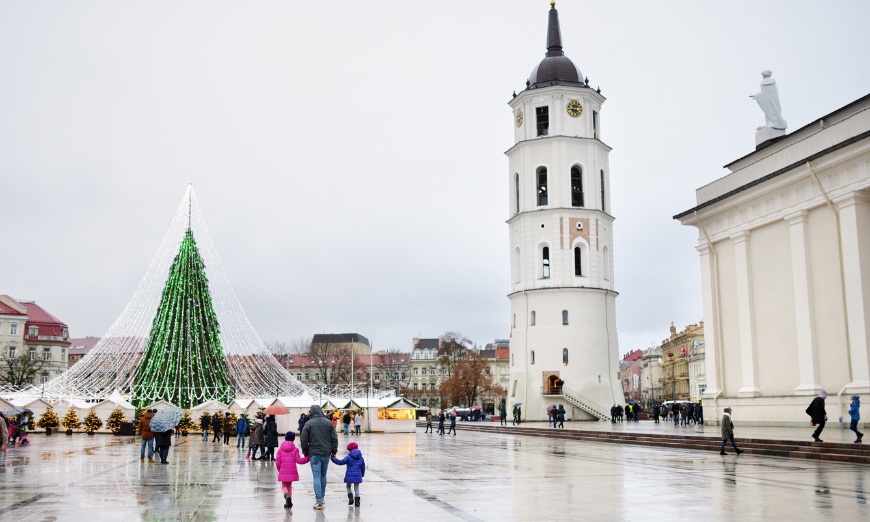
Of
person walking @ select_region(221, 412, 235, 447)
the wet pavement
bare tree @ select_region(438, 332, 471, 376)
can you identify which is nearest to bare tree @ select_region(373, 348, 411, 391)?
bare tree @ select_region(438, 332, 471, 376)

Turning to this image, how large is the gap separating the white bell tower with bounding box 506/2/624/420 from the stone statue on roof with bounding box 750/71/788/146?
19.6 metres

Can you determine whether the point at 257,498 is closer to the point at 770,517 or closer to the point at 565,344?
the point at 770,517

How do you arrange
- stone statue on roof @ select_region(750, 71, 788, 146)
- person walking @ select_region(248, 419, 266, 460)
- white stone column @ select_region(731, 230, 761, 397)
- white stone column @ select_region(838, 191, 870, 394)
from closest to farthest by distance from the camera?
1. person walking @ select_region(248, 419, 266, 460)
2. white stone column @ select_region(838, 191, 870, 394)
3. white stone column @ select_region(731, 230, 761, 397)
4. stone statue on roof @ select_region(750, 71, 788, 146)

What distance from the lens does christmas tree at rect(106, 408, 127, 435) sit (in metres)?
42.9

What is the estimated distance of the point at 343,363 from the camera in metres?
116

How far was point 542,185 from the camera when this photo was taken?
2349 inches

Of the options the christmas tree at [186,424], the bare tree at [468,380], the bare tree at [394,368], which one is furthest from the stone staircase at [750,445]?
the bare tree at [394,368]

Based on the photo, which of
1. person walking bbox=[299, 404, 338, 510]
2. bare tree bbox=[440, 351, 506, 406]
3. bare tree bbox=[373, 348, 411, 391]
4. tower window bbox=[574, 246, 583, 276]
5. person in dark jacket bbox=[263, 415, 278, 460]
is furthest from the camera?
bare tree bbox=[373, 348, 411, 391]

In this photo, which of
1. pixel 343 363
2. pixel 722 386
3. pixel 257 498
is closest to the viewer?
pixel 257 498

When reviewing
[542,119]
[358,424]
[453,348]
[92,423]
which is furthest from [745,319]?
[453,348]

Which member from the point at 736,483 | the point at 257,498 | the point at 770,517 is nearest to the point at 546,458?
the point at 736,483

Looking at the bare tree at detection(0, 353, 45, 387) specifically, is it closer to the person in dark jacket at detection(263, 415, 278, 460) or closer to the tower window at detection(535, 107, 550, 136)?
the tower window at detection(535, 107, 550, 136)

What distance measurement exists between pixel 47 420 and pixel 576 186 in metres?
36.3

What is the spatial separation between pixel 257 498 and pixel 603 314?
46.7m
